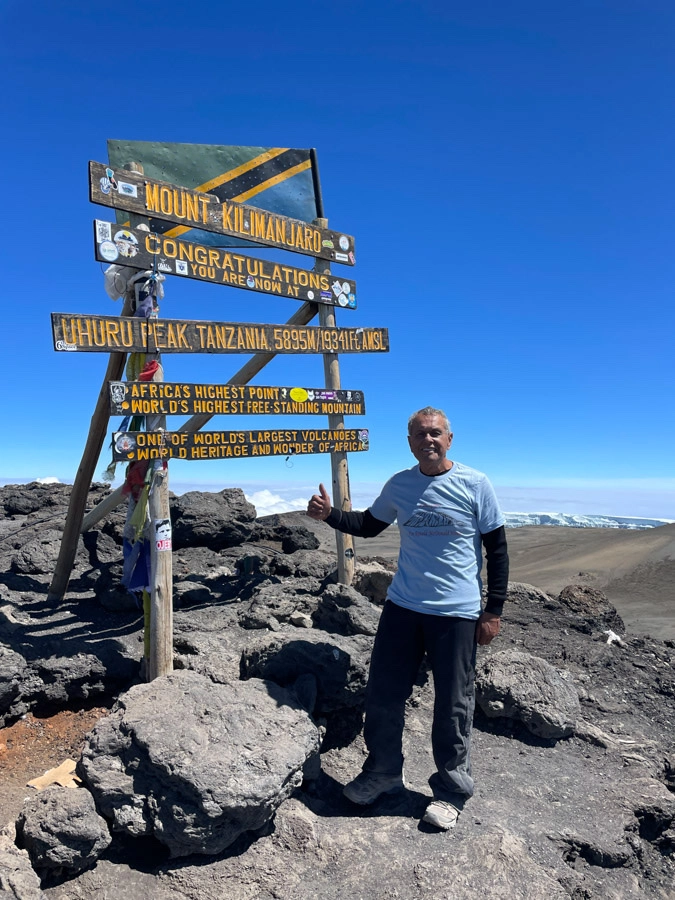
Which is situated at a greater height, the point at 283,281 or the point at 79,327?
the point at 283,281

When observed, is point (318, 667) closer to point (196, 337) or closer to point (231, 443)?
point (231, 443)

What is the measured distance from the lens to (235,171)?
6297mm

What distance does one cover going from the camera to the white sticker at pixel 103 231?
474 centimetres

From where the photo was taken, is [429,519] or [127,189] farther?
[127,189]

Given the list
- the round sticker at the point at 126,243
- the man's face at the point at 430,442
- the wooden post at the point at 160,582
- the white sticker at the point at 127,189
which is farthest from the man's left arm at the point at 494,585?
the white sticker at the point at 127,189

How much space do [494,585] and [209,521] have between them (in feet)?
19.3

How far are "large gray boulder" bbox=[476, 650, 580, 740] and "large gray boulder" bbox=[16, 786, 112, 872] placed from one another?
2.97 metres

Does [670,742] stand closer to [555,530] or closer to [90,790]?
[90,790]

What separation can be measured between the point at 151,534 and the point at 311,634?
1.50 m

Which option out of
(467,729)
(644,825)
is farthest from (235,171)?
(644,825)

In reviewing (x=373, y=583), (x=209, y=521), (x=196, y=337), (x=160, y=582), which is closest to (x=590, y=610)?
(x=373, y=583)

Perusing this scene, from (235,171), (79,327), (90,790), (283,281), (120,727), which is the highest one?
(235,171)

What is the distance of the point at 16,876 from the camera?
289 centimetres

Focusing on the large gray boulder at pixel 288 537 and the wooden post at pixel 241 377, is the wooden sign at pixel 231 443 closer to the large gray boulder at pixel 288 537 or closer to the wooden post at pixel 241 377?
the wooden post at pixel 241 377
